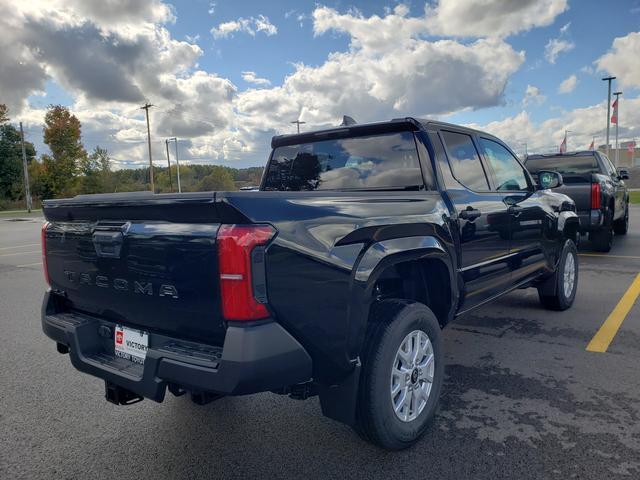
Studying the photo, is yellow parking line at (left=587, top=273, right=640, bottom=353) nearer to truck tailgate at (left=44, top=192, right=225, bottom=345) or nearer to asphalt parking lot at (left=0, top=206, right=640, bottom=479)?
asphalt parking lot at (left=0, top=206, right=640, bottom=479)

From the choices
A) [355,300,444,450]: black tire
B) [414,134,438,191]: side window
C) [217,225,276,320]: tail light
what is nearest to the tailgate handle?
[217,225,276,320]: tail light

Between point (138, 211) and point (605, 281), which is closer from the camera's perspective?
point (138, 211)

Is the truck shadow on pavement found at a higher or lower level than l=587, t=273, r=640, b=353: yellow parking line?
higher

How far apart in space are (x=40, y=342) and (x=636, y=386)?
501cm

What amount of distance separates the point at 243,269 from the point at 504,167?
313cm

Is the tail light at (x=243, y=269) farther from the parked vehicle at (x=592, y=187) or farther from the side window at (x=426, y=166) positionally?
the parked vehicle at (x=592, y=187)

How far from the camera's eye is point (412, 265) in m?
3.06

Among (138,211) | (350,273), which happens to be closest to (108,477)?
(138,211)

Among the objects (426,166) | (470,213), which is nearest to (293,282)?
(426,166)

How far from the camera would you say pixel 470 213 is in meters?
3.39

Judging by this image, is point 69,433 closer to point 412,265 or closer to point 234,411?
point 234,411

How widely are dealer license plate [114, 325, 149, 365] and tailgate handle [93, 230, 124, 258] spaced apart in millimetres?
389

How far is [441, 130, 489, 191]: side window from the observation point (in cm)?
353

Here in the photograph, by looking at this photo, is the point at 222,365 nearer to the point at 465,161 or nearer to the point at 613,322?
the point at 465,161
